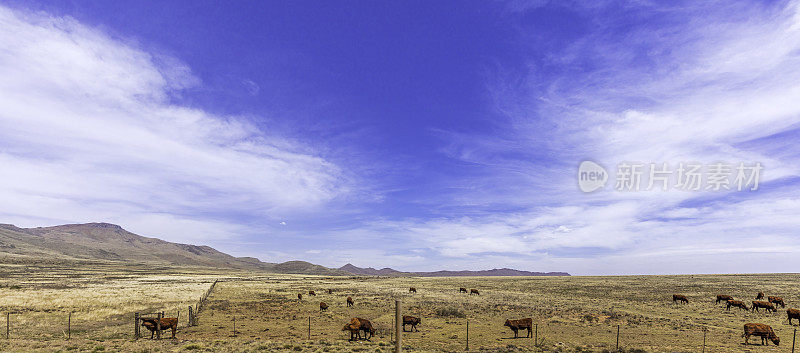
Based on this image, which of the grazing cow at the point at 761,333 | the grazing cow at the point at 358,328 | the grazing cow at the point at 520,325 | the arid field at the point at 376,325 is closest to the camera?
the arid field at the point at 376,325

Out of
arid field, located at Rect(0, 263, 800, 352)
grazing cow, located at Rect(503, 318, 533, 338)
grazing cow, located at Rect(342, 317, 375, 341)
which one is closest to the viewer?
arid field, located at Rect(0, 263, 800, 352)

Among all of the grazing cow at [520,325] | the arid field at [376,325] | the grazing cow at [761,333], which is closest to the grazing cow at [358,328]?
the arid field at [376,325]

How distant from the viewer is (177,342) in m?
21.5

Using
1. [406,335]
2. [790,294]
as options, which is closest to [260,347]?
[406,335]

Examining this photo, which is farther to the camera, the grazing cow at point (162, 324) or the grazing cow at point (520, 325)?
the grazing cow at point (520, 325)

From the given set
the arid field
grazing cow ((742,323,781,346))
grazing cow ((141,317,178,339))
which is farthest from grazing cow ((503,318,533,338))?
grazing cow ((141,317,178,339))

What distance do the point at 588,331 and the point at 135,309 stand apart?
39727 millimetres

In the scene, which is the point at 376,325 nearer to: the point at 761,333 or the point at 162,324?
the point at 162,324

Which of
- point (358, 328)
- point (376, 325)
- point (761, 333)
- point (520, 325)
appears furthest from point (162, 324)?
point (761, 333)

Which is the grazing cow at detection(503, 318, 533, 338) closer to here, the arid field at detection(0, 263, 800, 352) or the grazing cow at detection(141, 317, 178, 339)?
the arid field at detection(0, 263, 800, 352)

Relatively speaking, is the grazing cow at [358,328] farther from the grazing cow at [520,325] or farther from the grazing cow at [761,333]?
the grazing cow at [761,333]

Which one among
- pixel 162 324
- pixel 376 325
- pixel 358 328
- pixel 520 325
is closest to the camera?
pixel 162 324

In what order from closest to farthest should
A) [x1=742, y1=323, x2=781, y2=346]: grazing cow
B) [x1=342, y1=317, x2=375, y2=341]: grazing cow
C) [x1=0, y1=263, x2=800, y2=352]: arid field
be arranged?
1. [x1=0, y1=263, x2=800, y2=352]: arid field
2. [x1=742, y1=323, x2=781, y2=346]: grazing cow
3. [x1=342, y1=317, x2=375, y2=341]: grazing cow

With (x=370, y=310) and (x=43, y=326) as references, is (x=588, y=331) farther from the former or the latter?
(x=43, y=326)
